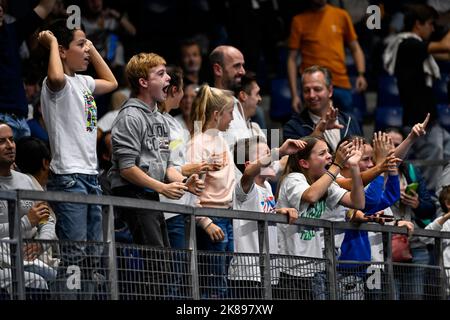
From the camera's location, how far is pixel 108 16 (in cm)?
1508

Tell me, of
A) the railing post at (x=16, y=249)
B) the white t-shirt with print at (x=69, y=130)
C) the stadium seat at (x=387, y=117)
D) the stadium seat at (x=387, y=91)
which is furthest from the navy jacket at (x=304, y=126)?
the stadium seat at (x=387, y=91)

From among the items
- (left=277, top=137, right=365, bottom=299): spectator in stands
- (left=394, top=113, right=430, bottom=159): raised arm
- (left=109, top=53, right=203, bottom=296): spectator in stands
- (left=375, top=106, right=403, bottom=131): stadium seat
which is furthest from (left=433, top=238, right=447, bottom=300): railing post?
(left=375, top=106, right=403, bottom=131): stadium seat

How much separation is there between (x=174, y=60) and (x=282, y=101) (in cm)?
129

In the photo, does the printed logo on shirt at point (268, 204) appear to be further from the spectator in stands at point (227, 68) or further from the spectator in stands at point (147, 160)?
the spectator in stands at point (227, 68)

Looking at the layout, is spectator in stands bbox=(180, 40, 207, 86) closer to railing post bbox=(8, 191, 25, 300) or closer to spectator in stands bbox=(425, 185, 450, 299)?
spectator in stands bbox=(425, 185, 450, 299)

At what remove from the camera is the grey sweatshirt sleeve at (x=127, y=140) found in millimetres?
8930

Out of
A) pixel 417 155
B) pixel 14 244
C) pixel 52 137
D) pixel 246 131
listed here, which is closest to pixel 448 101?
pixel 417 155

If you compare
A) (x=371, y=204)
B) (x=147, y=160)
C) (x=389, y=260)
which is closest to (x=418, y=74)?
(x=371, y=204)

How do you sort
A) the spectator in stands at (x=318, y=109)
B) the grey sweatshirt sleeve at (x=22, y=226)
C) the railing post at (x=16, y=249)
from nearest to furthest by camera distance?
the railing post at (x=16, y=249) < the grey sweatshirt sleeve at (x=22, y=226) < the spectator in stands at (x=318, y=109)

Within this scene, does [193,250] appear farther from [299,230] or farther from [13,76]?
[13,76]

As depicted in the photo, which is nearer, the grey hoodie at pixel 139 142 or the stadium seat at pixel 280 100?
the grey hoodie at pixel 139 142

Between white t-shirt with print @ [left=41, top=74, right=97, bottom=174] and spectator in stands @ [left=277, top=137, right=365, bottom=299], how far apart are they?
1556 millimetres

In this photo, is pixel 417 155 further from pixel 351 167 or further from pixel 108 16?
pixel 351 167
